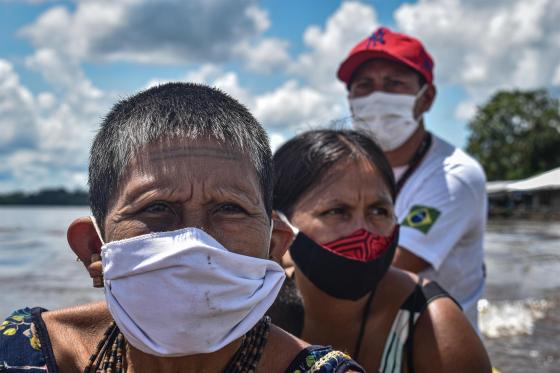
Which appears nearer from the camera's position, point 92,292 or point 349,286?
point 349,286

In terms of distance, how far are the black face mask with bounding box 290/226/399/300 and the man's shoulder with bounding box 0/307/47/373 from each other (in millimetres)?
1121

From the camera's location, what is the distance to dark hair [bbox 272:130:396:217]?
8.73 ft

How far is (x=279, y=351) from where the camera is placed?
1.77m

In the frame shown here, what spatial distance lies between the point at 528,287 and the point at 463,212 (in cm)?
1179

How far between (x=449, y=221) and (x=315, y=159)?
1.08 meters

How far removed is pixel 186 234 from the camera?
4.83 ft

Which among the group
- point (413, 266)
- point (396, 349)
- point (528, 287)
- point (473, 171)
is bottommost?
point (528, 287)

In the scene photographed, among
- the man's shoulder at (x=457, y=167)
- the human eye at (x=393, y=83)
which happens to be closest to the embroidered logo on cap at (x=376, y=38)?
the human eye at (x=393, y=83)

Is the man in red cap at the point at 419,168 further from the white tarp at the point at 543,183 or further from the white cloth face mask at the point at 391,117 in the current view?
the white tarp at the point at 543,183

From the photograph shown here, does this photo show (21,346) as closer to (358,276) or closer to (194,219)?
(194,219)

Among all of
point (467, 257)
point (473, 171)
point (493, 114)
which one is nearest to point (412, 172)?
point (473, 171)

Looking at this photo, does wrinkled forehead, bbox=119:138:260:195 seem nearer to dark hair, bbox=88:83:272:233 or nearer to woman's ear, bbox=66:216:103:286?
dark hair, bbox=88:83:272:233

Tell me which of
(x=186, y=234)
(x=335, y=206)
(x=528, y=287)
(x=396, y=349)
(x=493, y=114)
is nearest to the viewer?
(x=186, y=234)

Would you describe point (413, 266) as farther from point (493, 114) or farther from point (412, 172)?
point (493, 114)
